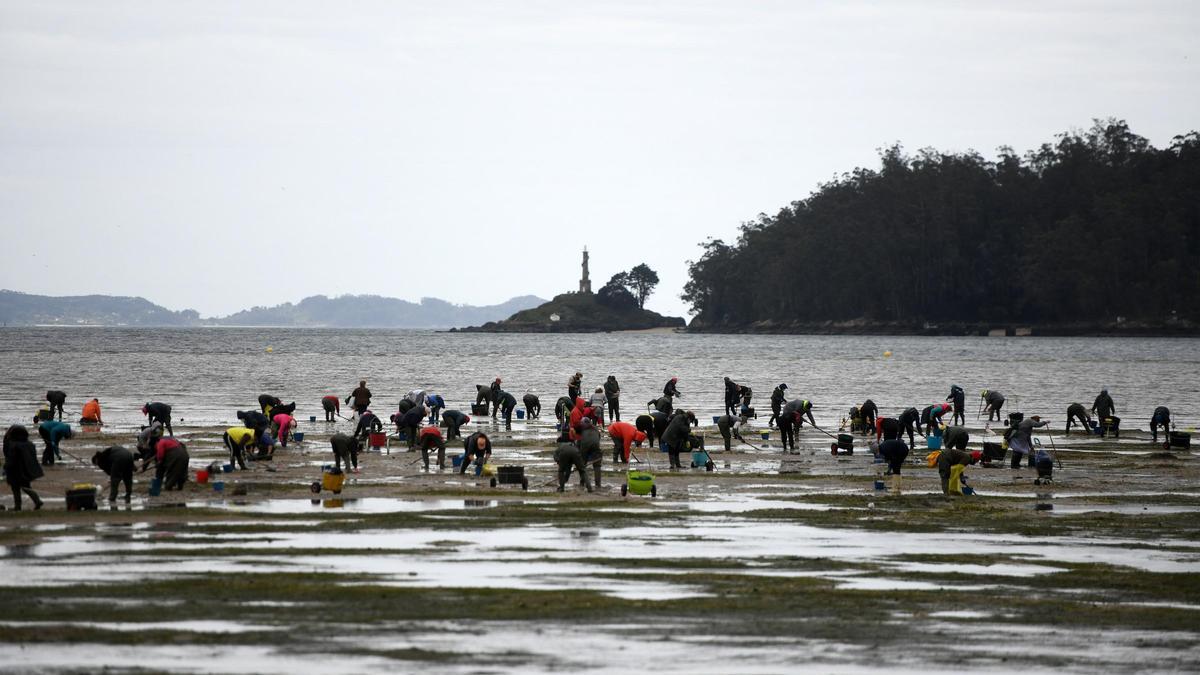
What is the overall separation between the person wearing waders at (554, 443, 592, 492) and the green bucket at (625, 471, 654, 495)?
3.07 feet

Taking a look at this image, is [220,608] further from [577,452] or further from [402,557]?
[577,452]

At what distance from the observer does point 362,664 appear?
15.5m

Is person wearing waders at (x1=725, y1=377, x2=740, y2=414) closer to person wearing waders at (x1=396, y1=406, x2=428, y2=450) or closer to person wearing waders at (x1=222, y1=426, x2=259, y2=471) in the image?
person wearing waders at (x1=396, y1=406, x2=428, y2=450)

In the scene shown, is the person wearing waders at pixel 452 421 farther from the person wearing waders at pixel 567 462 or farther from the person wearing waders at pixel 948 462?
the person wearing waders at pixel 948 462

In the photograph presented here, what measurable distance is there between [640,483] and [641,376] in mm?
69259

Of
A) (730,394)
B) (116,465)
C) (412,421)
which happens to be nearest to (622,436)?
(412,421)

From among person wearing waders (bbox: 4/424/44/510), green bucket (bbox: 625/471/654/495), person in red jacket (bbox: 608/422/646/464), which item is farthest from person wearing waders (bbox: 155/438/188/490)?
person in red jacket (bbox: 608/422/646/464)

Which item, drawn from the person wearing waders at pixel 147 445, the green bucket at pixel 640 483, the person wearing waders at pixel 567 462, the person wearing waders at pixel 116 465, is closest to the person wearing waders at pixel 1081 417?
the green bucket at pixel 640 483

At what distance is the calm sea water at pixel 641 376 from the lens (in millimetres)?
67438

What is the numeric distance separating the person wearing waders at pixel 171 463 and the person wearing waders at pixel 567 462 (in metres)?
7.01

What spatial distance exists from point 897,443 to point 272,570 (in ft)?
58.2

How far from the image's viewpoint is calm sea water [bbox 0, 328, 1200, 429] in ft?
221

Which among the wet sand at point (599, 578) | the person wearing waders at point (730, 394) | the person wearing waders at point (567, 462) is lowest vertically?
the wet sand at point (599, 578)

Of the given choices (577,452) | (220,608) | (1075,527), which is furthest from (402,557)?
(1075,527)
